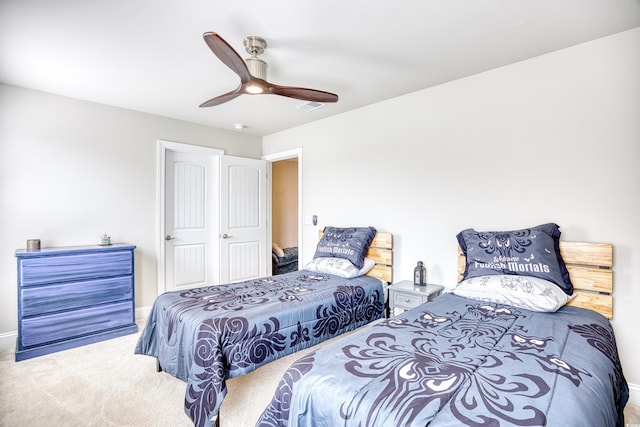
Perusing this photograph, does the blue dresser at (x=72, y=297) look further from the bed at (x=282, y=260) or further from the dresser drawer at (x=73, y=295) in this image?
the bed at (x=282, y=260)

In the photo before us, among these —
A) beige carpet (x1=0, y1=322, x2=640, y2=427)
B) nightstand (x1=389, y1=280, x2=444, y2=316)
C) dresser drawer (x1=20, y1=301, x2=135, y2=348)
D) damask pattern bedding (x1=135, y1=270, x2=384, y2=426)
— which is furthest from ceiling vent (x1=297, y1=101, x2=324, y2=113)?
dresser drawer (x1=20, y1=301, x2=135, y2=348)

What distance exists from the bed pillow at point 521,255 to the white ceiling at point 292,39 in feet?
4.63

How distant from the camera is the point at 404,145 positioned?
3.30m

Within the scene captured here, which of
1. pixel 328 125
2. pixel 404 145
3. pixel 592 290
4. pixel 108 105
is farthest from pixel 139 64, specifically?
pixel 592 290

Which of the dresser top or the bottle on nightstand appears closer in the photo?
the dresser top

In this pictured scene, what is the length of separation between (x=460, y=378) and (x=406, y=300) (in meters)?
1.60

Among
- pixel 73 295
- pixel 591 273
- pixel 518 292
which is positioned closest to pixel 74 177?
pixel 73 295

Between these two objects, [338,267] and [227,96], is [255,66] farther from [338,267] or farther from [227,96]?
[338,267]

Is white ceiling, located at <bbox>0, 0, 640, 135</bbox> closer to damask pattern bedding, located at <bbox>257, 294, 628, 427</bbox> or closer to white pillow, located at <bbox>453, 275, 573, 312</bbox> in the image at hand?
white pillow, located at <bbox>453, 275, 573, 312</bbox>

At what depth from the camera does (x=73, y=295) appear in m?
3.01

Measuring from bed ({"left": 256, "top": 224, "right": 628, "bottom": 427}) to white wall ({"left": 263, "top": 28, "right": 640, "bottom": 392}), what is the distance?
275 millimetres

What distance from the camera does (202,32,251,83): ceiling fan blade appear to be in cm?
157

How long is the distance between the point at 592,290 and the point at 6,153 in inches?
202

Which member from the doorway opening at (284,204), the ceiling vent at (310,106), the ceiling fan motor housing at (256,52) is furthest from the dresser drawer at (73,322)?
the doorway opening at (284,204)
